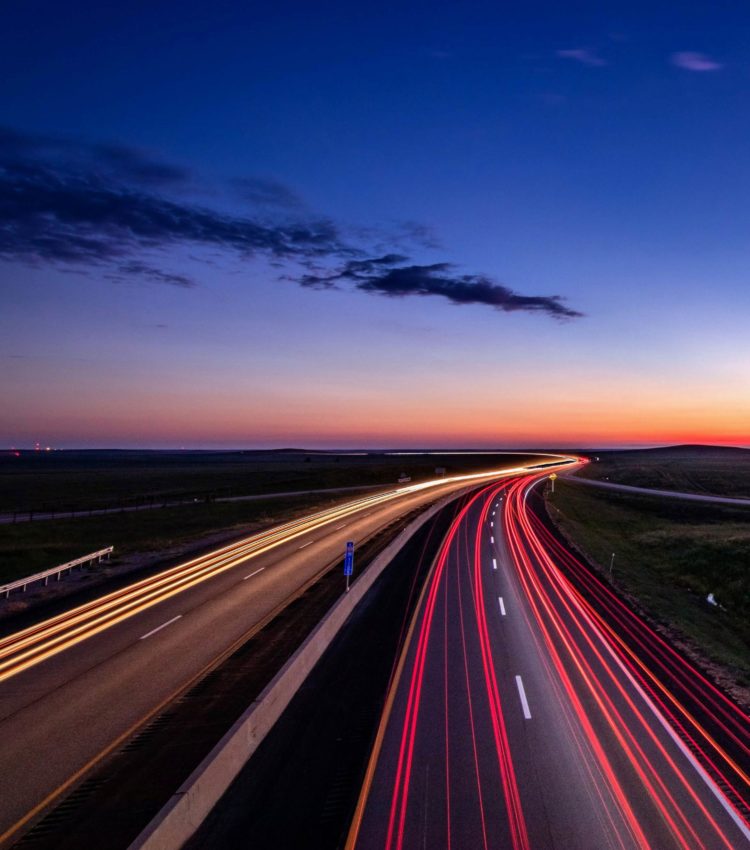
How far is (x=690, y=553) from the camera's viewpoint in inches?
1610

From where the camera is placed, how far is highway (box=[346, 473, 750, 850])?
31.9ft

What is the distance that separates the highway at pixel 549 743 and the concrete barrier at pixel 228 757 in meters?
2.59

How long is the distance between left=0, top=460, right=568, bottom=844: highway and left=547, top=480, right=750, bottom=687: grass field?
53.6 feet

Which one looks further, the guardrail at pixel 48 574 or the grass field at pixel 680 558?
the grass field at pixel 680 558

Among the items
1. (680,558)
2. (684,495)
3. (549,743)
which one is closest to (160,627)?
(549,743)

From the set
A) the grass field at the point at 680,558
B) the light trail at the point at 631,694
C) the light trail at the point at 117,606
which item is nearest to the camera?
the light trail at the point at 631,694

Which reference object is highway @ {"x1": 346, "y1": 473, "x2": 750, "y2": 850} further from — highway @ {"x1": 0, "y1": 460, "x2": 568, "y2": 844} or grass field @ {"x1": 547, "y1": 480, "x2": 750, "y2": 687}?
highway @ {"x1": 0, "y1": 460, "x2": 568, "y2": 844}

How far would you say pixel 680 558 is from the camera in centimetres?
4038

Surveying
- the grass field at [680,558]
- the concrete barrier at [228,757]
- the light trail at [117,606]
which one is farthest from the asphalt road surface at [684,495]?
the concrete barrier at [228,757]

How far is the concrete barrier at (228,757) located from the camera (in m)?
8.55

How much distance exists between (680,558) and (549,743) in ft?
110

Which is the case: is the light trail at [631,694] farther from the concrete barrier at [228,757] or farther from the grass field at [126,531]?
the grass field at [126,531]

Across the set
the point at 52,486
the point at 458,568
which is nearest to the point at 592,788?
the point at 458,568

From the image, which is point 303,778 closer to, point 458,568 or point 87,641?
point 87,641
